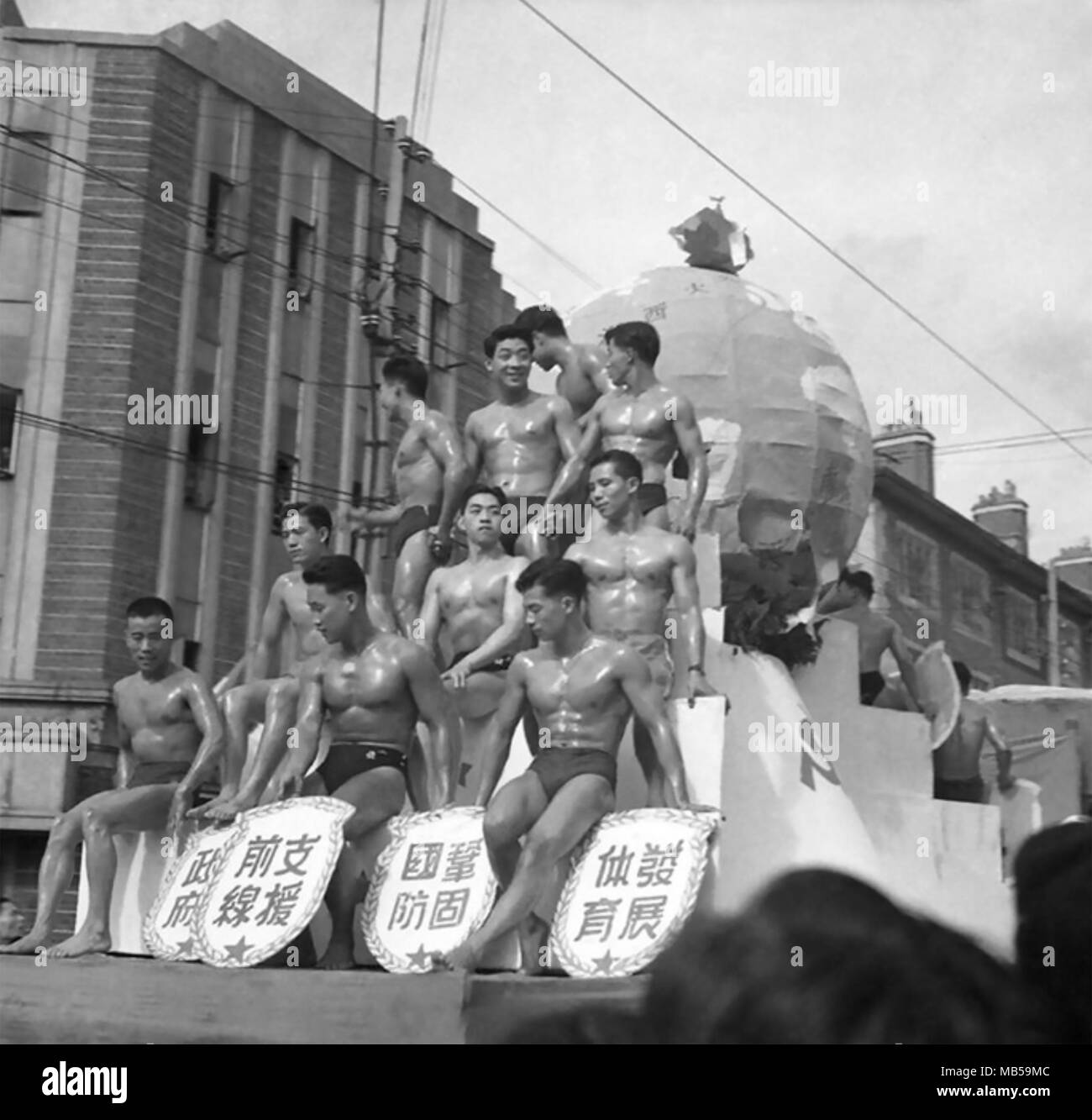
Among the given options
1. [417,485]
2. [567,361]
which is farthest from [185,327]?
[567,361]

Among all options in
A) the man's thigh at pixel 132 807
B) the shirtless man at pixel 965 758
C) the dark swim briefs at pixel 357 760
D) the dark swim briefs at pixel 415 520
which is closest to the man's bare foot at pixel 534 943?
the dark swim briefs at pixel 357 760

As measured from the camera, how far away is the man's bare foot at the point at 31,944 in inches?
245

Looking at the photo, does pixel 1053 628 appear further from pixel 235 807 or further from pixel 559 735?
pixel 235 807

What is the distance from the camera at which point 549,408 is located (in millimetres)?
7598

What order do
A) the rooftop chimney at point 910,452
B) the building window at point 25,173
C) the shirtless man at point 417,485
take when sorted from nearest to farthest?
the shirtless man at point 417,485 → the building window at point 25,173 → the rooftop chimney at point 910,452

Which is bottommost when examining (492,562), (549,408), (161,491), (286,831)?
(286,831)

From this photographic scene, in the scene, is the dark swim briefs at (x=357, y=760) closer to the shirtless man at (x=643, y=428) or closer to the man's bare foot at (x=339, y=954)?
the man's bare foot at (x=339, y=954)

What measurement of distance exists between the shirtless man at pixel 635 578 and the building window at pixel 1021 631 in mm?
4907

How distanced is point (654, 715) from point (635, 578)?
834mm

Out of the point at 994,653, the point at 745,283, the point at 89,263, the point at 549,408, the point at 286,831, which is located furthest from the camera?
the point at 89,263

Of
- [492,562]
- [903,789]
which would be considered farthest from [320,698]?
[903,789]

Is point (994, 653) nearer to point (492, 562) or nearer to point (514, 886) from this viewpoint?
point (492, 562)

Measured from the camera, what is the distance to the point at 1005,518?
28.8 ft
